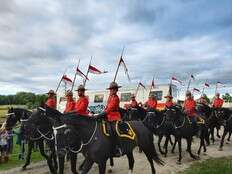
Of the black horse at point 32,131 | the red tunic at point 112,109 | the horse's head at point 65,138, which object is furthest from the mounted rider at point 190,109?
the horse's head at point 65,138

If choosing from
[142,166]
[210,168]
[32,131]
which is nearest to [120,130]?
[32,131]

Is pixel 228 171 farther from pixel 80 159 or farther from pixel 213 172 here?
pixel 80 159

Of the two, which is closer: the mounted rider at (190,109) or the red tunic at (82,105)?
the red tunic at (82,105)

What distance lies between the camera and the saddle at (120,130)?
978cm

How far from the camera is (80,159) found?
15625mm

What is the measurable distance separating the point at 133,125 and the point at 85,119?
1796 mm

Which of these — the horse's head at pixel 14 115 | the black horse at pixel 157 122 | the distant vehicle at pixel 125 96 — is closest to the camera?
the horse's head at pixel 14 115

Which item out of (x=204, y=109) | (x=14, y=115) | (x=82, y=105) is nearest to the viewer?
(x=82, y=105)

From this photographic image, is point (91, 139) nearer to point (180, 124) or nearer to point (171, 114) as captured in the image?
point (171, 114)

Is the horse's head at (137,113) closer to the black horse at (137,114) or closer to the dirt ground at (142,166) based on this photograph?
the black horse at (137,114)

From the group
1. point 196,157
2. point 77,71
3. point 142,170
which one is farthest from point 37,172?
point 77,71

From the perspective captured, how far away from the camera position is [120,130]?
10117 millimetres

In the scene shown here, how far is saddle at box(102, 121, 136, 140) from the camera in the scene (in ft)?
32.1

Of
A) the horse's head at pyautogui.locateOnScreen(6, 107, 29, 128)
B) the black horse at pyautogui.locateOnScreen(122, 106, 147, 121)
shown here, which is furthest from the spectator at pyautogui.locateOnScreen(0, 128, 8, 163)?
the black horse at pyautogui.locateOnScreen(122, 106, 147, 121)
